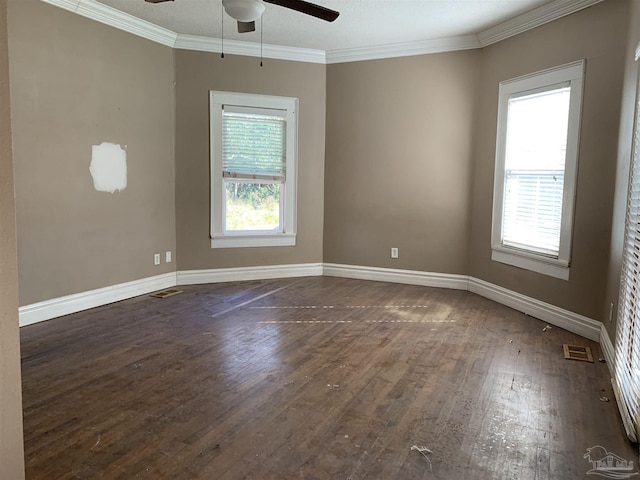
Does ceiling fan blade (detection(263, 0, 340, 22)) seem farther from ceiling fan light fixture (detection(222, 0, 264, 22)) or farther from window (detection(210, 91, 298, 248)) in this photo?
window (detection(210, 91, 298, 248))

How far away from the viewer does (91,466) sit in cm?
207

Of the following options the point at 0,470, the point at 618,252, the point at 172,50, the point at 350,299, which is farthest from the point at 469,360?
the point at 172,50

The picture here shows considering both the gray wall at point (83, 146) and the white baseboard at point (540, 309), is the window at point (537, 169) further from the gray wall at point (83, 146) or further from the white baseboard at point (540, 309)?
the gray wall at point (83, 146)

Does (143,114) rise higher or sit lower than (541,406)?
higher

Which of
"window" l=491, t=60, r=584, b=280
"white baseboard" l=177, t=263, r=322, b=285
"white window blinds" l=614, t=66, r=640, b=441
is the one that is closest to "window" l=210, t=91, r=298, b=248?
"white baseboard" l=177, t=263, r=322, b=285

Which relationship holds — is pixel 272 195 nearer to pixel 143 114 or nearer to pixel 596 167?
pixel 143 114

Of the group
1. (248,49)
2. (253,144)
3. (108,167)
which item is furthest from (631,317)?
(248,49)

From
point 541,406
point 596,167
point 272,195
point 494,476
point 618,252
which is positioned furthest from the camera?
point 272,195

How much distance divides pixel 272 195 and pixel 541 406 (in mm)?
3956

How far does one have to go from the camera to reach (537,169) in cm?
441

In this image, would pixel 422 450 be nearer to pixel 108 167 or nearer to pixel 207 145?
pixel 108 167

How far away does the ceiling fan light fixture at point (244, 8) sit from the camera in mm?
3102

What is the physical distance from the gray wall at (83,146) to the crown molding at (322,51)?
10 centimetres

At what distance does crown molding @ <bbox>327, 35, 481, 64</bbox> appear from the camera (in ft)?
17.0
